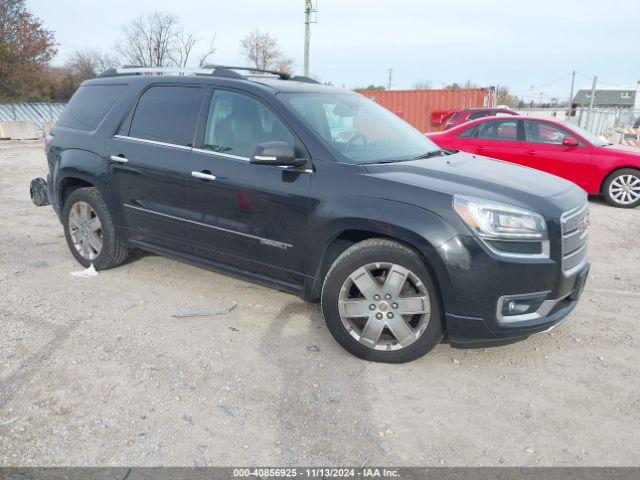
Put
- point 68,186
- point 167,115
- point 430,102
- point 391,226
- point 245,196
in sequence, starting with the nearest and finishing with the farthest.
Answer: point 391,226 < point 245,196 < point 167,115 < point 68,186 < point 430,102

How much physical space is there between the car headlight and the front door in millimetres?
1058

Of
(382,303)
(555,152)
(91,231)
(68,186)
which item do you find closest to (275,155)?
(382,303)

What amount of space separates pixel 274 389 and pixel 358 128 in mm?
2077

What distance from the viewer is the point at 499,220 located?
2.99 metres

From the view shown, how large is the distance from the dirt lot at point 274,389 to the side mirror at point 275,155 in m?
1.27

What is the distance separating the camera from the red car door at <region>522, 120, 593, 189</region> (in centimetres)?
864

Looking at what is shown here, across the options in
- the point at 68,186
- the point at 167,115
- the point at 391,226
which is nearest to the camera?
the point at 391,226

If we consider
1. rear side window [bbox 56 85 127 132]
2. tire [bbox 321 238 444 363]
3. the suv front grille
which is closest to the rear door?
rear side window [bbox 56 85 127 132]

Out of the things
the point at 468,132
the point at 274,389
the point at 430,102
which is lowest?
the point at 274,389

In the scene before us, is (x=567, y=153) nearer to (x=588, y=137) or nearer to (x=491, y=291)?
(x=588, y=137)

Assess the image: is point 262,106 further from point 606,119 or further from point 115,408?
point 606,119

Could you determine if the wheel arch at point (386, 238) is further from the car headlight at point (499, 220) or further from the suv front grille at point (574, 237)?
the suv front grille at point (574, 237)

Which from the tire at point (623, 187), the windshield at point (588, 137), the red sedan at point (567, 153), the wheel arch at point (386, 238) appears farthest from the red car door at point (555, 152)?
the wheel arch at point (386, 238)

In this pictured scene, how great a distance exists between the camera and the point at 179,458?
2488 millimetres
